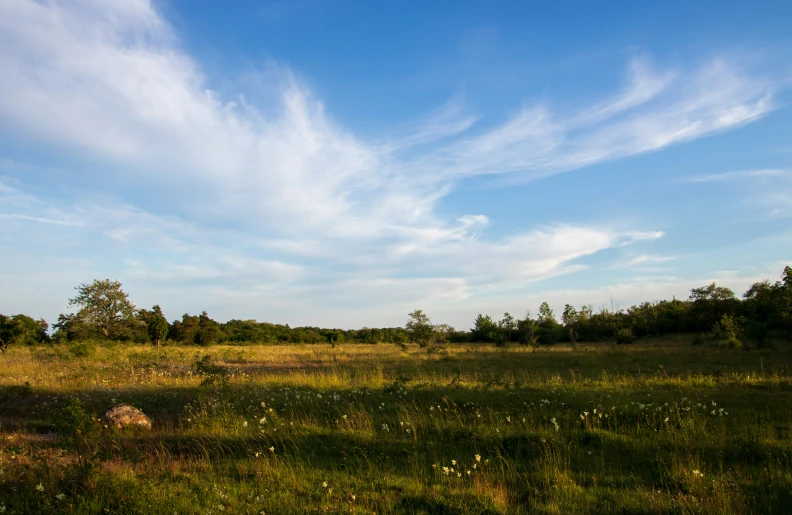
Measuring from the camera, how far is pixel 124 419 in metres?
8.75

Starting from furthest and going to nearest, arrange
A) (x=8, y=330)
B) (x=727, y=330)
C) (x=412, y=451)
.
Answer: (x=8, y=330) → (x=727, y=330) → (x=412, y=451)

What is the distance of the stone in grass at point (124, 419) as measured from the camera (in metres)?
8.59

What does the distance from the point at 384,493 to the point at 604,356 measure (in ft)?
76.1

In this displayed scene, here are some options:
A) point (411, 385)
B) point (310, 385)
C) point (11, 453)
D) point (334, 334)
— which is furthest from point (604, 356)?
point (334, 334)

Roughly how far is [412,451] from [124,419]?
6052 mm

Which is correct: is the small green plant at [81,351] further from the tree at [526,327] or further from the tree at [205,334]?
the tree at [526,327]

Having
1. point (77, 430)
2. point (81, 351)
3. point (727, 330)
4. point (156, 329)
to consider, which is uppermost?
point (156, 329)

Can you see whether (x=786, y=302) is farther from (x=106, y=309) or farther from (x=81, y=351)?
(x=106, y=309)

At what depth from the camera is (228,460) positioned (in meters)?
6.49

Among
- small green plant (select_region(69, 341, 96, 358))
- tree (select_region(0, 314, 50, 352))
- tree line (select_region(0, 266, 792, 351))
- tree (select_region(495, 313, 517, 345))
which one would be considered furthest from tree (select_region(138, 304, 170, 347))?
tree (select_region(495, 313, 517, 345))

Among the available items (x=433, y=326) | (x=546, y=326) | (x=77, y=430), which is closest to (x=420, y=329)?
(x=433, y=326)

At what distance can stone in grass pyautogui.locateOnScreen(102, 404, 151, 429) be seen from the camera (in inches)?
338

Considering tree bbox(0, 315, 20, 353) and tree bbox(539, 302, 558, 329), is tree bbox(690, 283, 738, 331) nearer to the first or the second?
tree bbox(539, 302, 558, 329)

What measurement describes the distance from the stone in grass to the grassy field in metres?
0.35
